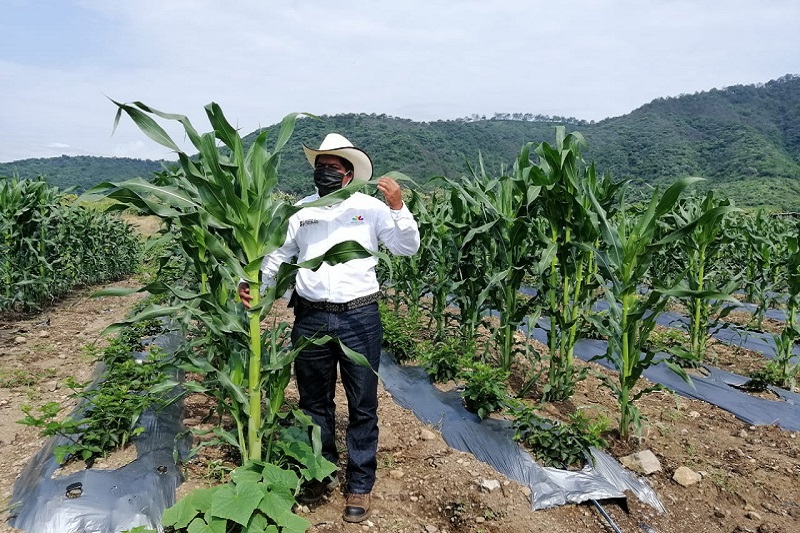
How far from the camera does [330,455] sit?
9.44ft

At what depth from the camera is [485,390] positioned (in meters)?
3.66

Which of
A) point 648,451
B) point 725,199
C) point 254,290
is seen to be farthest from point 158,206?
point 725,199

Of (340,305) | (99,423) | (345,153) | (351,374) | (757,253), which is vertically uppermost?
(345,153)

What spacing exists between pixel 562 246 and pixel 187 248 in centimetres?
274

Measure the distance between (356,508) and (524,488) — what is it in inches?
41.8

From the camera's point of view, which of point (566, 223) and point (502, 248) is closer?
point (566, 223)

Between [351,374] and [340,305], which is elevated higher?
[340,305]

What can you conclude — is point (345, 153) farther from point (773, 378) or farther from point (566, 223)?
point (773, 378)

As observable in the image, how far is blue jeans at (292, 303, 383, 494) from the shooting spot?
8.51ft

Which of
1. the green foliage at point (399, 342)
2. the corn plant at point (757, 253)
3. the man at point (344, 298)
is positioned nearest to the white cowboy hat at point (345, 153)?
the man at point (344, 298)

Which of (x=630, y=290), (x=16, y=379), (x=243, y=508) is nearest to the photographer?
(x=243, y=508)

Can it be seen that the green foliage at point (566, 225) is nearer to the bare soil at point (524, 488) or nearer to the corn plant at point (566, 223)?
the corn plant at point (566, 223)

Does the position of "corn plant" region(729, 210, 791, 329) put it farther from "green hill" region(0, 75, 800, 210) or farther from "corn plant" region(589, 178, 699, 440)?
"green hill" region(0, 75, 800, 210)

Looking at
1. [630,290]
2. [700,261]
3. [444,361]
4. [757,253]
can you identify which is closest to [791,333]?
[700,261]
